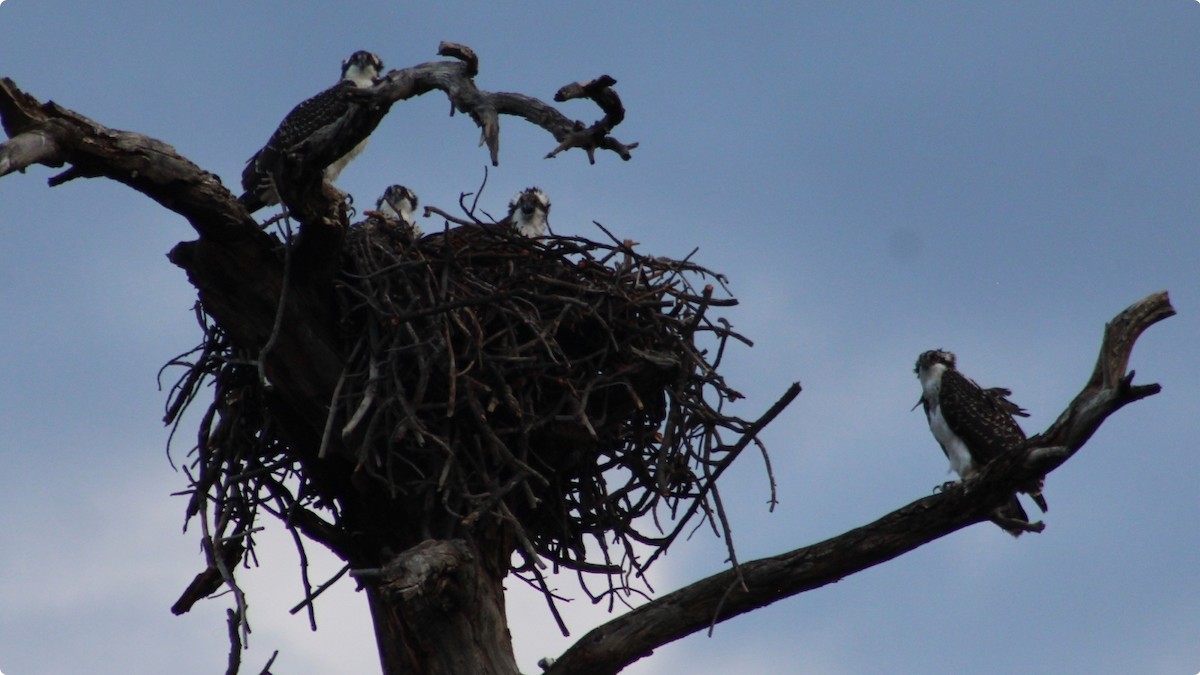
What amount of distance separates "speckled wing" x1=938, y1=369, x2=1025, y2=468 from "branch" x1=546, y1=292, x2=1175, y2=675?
3.47 meters

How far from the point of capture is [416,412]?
20.4ft

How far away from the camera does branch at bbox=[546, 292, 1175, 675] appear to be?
514 cm

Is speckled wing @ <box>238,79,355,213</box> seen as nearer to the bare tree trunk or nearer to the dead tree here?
the dead tree

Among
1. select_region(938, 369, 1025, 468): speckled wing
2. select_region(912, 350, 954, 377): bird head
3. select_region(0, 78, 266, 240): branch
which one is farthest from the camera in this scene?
select_region(912, 350, 954, 377): bird head

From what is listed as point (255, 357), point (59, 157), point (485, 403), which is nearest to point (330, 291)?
point (255, 357)

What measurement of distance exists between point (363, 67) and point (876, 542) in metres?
6.68

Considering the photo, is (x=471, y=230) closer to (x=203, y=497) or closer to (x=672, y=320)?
(x=672, y=320)

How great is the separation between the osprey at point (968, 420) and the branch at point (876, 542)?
10.8ft

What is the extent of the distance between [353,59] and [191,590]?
16.8 feet

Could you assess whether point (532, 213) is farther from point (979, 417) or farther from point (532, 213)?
point (979, 417)

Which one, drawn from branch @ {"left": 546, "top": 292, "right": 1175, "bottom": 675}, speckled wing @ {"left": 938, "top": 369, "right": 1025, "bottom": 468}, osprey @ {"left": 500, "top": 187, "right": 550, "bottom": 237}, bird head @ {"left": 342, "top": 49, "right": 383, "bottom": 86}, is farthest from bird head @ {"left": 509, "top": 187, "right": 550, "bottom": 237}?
branch @ {"left": 546, "top": 292, "right": 1175, "bottom": 675}

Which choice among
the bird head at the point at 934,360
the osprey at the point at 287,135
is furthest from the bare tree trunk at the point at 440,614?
the bird head at the point at 934,360

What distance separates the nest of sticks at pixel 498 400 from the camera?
20.4 feet

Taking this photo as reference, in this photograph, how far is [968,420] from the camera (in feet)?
30.1
